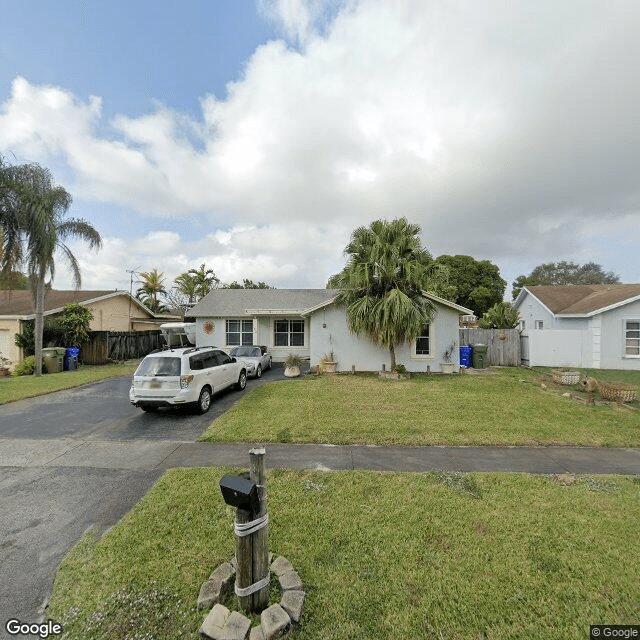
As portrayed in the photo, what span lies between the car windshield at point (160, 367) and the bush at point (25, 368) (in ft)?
38.8

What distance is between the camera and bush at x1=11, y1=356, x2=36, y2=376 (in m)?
14.6

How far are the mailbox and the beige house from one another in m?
18.7

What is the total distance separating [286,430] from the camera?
6.36 metres

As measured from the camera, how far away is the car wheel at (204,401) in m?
7.97

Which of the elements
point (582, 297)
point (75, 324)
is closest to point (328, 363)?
point (75, 324)

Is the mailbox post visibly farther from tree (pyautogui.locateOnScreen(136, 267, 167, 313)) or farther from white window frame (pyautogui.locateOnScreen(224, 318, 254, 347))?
tree (pyautogui.locateOnScreen(136, 267, 167, 313))

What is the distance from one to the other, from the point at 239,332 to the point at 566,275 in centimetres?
5275

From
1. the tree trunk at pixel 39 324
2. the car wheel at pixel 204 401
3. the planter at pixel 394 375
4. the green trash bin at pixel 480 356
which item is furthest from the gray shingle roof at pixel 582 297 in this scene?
the tree trunk at pixel 39 324

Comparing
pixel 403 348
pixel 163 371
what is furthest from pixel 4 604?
pixel 403 348

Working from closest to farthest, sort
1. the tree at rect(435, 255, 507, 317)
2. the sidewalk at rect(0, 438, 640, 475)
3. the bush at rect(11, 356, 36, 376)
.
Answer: the sidewalk at rect(0, 438, 640, 475) → the bush at rect(11, 356, 36, 376) → the tree at rect(435, 255, 507, 317)

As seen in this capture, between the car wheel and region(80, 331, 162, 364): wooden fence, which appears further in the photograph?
region(80, 331, 162, 364): wooden fence

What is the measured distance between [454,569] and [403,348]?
1087cm

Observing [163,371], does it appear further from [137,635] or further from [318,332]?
[318,332]

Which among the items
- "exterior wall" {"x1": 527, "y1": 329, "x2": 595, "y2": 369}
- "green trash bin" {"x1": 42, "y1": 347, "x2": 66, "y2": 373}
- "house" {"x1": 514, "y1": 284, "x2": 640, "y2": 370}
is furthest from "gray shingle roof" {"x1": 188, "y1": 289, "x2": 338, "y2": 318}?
"house" {"x1": 514, "y1": 284, "x2": 640, "y2": 370}
